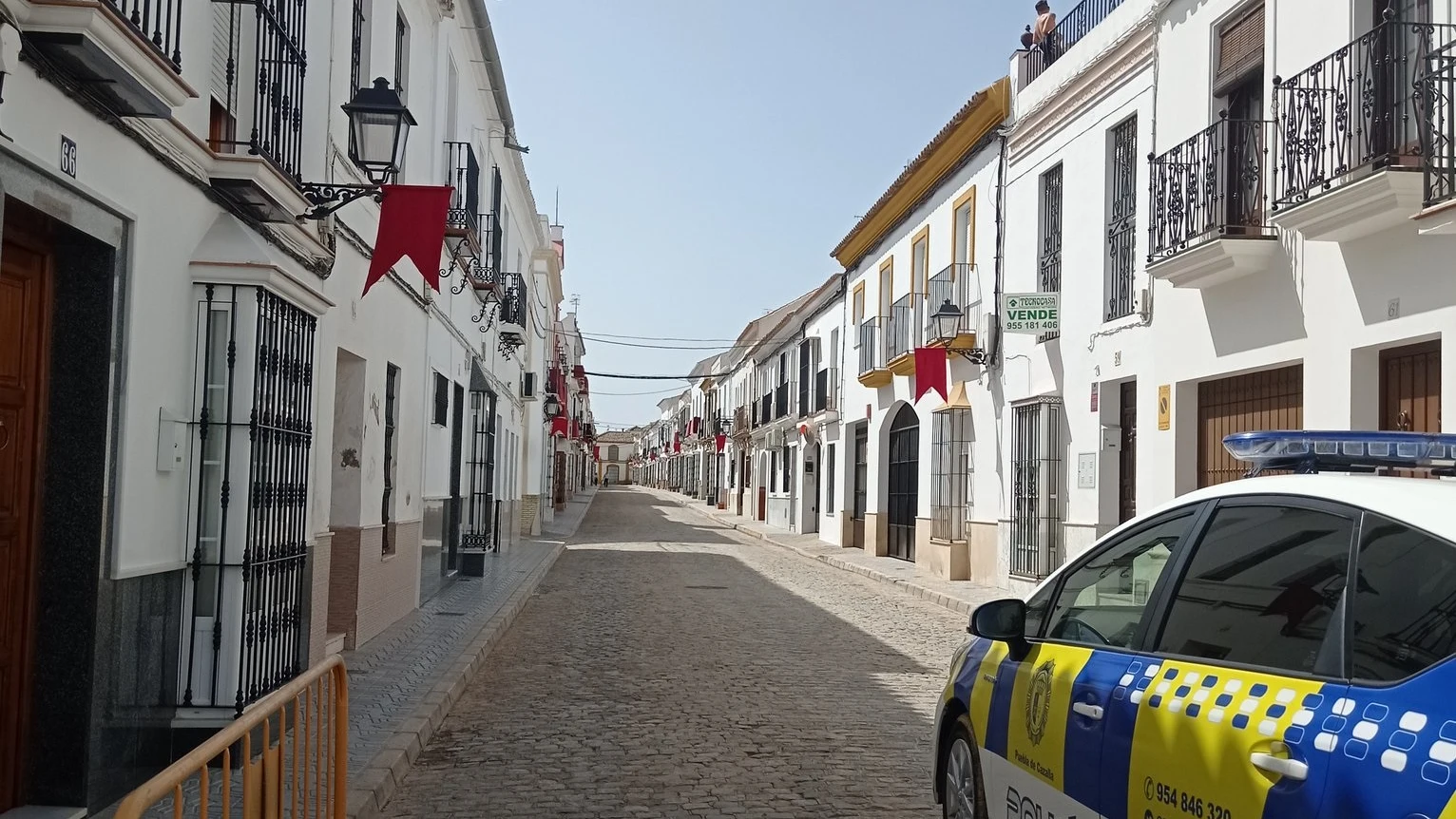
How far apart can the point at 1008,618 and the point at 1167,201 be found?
789 cm

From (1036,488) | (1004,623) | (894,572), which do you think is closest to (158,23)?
(1004,623)

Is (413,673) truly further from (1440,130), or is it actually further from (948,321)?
(948,321)

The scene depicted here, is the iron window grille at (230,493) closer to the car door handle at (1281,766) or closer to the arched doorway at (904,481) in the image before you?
the car door handle at (1281,766)

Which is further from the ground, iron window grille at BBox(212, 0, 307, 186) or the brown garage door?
iron window grille at BBox(212, 0, 307, 186)

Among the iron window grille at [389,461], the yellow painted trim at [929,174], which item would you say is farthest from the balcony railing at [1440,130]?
the yellow painted trim at [929,174]

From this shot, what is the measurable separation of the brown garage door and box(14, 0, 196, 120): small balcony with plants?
8.13 metres

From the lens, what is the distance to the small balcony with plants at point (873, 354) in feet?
74.1

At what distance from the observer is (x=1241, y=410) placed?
10398 mm

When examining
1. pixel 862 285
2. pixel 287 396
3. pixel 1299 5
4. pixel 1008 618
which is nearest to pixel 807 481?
pixel 862 285

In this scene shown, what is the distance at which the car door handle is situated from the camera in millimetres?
2537

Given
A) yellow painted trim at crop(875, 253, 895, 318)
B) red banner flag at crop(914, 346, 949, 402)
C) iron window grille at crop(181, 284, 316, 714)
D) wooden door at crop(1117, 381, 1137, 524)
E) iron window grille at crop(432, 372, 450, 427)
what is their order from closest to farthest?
1. iron window grille at crop(181, 284, 316, 714)
2. wooden door at crop(1117, 381, 1137, 524)
3. iron window grille at crop(432, 372, 450, 427)
4. red banner flag at crop(914, 346, 949, 402)
5. yellow painted trim at crop(875, 253, 895, 318)

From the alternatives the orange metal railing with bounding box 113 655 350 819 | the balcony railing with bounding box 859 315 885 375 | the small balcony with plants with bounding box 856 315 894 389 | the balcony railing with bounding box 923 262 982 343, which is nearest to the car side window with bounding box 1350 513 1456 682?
the orange metal railing with bounding box 113 655 350 819

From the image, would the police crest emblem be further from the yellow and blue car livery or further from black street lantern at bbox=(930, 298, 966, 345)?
black street lantern at bbox=(930, 298, 966, 345)

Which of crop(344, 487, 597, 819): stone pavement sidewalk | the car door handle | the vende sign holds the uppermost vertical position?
the vende sign
